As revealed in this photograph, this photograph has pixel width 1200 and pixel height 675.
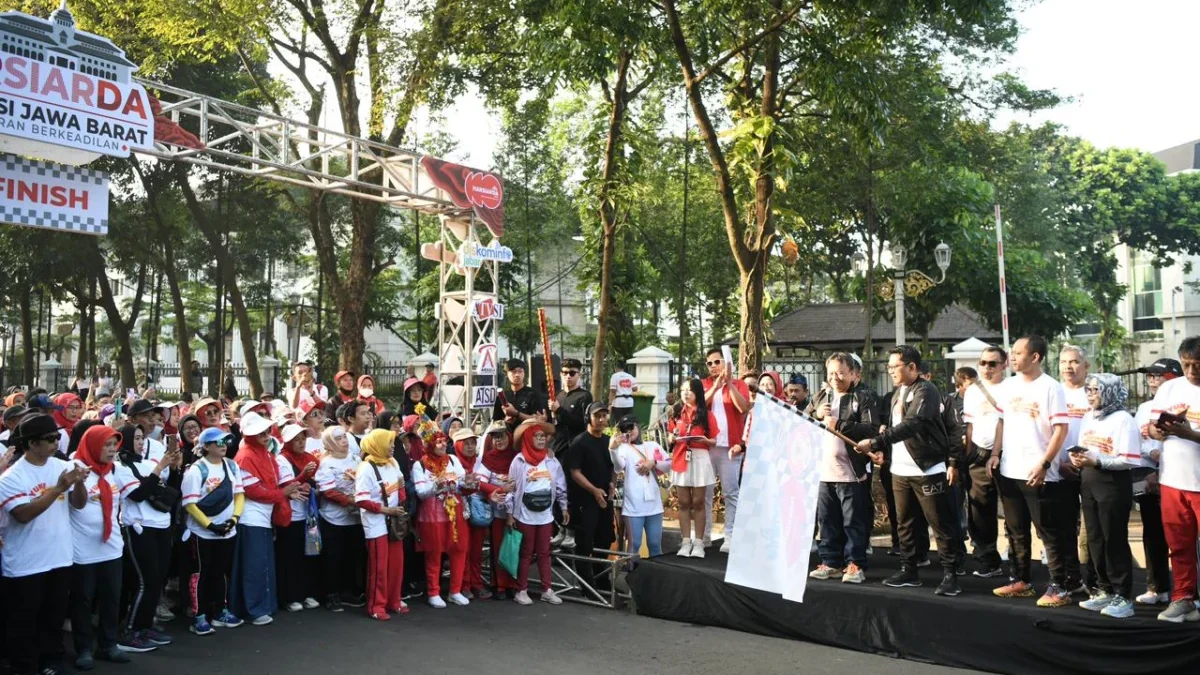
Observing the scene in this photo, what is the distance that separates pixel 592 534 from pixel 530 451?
0.99 metres

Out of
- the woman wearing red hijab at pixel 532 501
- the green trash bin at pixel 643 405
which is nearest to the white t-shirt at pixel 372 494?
the woman wearing red hijab at pixel 532 501

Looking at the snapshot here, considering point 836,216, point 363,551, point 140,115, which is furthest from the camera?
point 836,216

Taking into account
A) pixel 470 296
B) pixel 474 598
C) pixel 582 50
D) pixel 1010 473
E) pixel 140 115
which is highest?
pixel 582 50

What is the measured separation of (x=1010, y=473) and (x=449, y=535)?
435 centimetres

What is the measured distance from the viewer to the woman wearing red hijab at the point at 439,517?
8.17 meters

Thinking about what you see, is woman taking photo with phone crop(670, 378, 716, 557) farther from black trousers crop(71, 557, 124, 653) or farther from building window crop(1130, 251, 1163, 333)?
building window crop(1130, 251, 1163, 333)

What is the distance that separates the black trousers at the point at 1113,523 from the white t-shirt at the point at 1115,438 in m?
0.12

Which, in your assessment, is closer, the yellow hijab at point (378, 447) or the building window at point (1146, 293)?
the yellow hijab at point (378, 447)

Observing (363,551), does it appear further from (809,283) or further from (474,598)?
(809,283)

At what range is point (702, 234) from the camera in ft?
96.5

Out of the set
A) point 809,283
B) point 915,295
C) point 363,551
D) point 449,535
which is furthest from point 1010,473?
point 809,283

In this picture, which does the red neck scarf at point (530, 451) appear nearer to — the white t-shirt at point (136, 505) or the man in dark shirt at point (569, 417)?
the man in dark shirt at point (569, 417)

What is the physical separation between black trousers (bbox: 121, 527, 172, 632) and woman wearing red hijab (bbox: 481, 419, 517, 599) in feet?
9.01

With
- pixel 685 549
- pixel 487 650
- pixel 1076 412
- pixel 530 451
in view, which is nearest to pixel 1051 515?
pixel 1076 412
